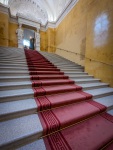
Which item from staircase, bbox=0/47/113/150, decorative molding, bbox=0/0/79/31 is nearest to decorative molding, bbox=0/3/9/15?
decorative molding, bbox=0/0/79/31

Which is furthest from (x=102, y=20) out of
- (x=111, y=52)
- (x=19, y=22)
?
(x=19, y=22)

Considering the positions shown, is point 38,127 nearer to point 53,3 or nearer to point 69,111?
point 69,111

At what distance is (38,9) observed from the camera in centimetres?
1084

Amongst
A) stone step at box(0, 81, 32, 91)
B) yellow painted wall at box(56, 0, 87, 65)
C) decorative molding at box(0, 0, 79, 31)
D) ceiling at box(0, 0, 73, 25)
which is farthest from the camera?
ceiling at box(0, 0, 73, 25)

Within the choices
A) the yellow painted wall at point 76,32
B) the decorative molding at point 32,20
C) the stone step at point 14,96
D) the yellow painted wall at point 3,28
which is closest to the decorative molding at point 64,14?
the decorative molding at point 32,20

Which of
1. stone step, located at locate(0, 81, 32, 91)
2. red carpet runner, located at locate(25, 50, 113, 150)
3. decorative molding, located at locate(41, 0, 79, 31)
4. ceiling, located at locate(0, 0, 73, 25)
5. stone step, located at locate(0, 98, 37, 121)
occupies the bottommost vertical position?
red carpet runner, located at locate(25, 50, 113, 150)

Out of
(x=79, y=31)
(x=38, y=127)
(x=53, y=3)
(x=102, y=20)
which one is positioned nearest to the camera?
(x=38, y=127)

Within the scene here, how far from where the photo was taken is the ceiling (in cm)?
956

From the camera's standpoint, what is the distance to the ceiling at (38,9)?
9.56 meters

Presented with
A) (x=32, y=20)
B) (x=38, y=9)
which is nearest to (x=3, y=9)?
(x=32, y=20)

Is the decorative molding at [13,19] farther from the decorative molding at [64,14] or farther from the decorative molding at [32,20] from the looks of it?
the decorative molding at [64,14]

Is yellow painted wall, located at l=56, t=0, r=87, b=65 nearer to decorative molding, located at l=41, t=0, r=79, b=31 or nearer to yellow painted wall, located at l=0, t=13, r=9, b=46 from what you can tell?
decorative molding, located at l=41, t=0, r=79, b=31

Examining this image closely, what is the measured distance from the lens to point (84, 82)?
343 centimetres

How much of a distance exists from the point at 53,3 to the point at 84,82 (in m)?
9.89
